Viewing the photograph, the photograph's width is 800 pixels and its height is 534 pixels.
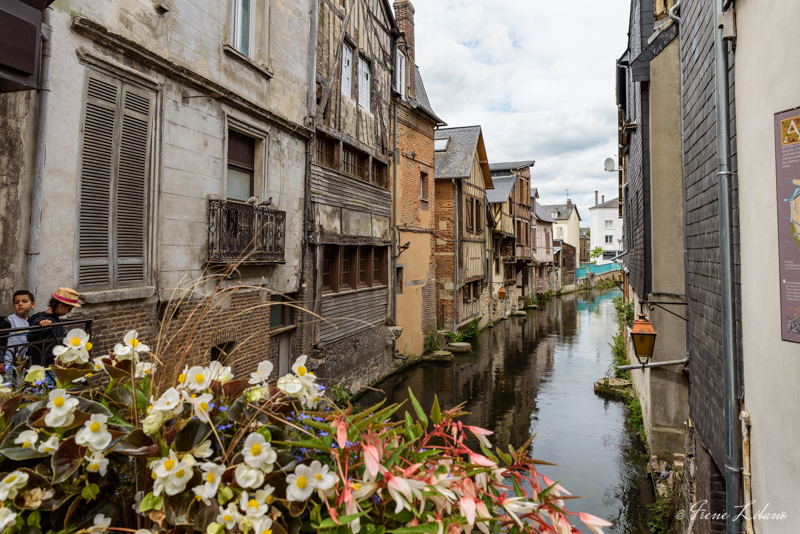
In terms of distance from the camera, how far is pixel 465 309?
20.8 metres

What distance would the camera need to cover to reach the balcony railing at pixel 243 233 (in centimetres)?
683

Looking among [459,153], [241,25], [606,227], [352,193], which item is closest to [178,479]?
[241,25]

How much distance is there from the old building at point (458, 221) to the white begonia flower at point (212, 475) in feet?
59.4

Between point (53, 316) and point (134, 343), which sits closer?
point (134, 343)

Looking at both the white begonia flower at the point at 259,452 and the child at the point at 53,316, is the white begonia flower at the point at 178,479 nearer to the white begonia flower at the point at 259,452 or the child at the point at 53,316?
the white begonia flower at the point at 259,452

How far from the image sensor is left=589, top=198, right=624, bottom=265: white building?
221 ft

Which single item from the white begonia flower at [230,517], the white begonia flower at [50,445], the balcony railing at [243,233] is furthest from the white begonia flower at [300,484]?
the balcony railing at [243,233]

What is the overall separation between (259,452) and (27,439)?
1.85 feet

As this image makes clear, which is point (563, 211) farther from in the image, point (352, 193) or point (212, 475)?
point (212, 475)

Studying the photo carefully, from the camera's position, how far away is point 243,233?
7426 millimetres

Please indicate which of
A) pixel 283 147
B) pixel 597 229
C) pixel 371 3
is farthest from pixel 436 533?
pixel 597 229

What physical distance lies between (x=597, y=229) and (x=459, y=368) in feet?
197

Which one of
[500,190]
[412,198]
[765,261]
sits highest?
[500,190]

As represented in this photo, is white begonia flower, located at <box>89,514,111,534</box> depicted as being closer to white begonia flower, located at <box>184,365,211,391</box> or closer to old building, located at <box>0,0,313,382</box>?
white begonia flower, located at <box>184,365,211,391</box>
